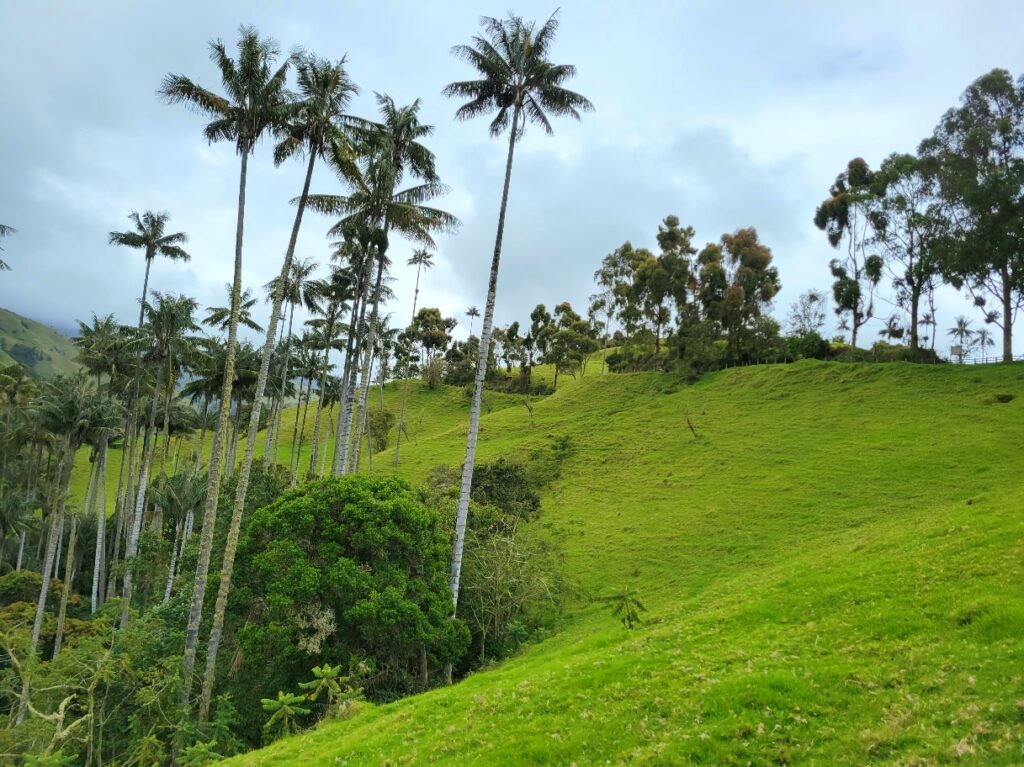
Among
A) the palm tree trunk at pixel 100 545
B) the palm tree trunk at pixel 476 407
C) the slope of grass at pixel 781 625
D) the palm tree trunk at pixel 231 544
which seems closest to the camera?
the slope of grass at pixel 781 625

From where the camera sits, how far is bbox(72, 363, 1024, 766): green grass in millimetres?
10281

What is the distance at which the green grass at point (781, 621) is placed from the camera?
10.3 m

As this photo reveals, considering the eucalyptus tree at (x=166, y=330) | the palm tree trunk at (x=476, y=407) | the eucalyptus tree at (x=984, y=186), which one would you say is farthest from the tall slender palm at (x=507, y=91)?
the eucalyptus tree at (x=984, y=186)

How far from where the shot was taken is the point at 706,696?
12.0 m

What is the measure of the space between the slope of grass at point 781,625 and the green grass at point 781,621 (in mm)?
70

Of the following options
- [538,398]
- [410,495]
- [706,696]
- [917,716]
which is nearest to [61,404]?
[410,495]

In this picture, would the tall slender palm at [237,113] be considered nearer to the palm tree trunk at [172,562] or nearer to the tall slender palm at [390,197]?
the tall slender palm at [390,197]

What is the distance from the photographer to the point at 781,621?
55.6ft

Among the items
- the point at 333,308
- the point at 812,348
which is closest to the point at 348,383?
the point at 333,308

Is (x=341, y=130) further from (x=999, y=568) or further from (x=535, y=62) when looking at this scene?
(x=999, y=568)

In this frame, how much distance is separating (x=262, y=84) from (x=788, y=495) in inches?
1491

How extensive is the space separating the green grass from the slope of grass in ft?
0.23

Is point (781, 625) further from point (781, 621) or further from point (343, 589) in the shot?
point (343, 589)

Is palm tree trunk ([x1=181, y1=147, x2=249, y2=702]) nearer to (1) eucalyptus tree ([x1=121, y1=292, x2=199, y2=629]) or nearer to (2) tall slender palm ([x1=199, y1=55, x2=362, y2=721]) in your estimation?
(2) tall slender palm ([x1=199, y1=55, x2=362, y2=721])
